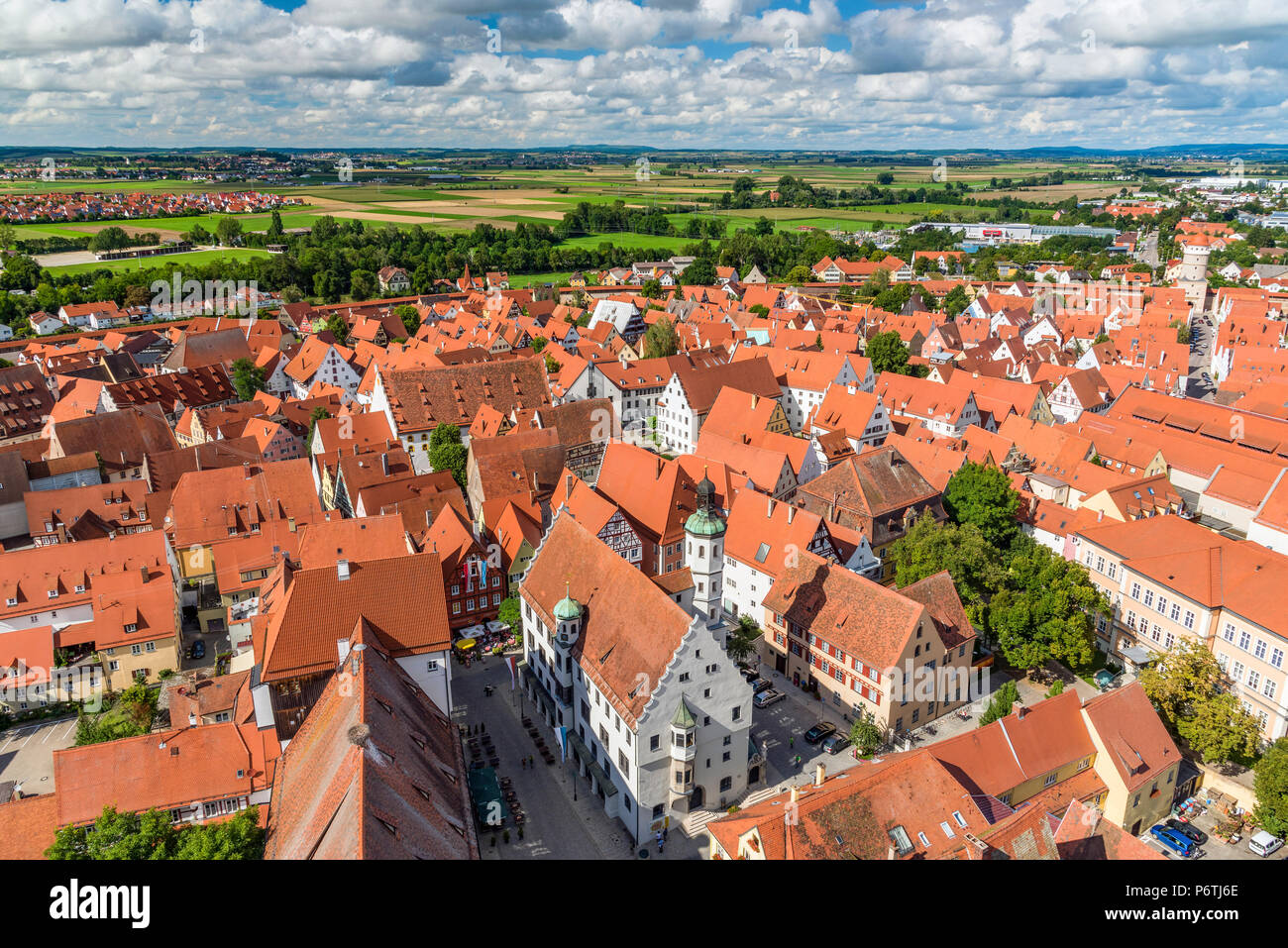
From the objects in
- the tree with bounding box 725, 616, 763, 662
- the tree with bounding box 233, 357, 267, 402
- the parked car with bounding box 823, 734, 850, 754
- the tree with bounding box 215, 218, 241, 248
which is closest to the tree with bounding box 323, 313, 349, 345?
the tree with bounding box 233, 357, 267, 402

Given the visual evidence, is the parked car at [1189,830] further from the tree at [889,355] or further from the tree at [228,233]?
the tree at [228,233]

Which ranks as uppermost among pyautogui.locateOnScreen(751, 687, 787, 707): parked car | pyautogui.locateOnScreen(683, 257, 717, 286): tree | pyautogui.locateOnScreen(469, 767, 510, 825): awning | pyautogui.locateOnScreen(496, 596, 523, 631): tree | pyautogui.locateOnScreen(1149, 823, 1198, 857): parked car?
pyautogui.locateOnScreen(683, 257, 717, 286): tree

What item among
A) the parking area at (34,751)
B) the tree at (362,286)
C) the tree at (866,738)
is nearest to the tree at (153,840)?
the parking area at (34,751)

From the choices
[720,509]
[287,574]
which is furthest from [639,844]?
[720,509]

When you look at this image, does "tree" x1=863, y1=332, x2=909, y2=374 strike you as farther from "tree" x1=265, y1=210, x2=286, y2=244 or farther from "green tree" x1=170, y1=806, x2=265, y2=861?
"tree" x1=265, y1=210, x2=286, y2=244
